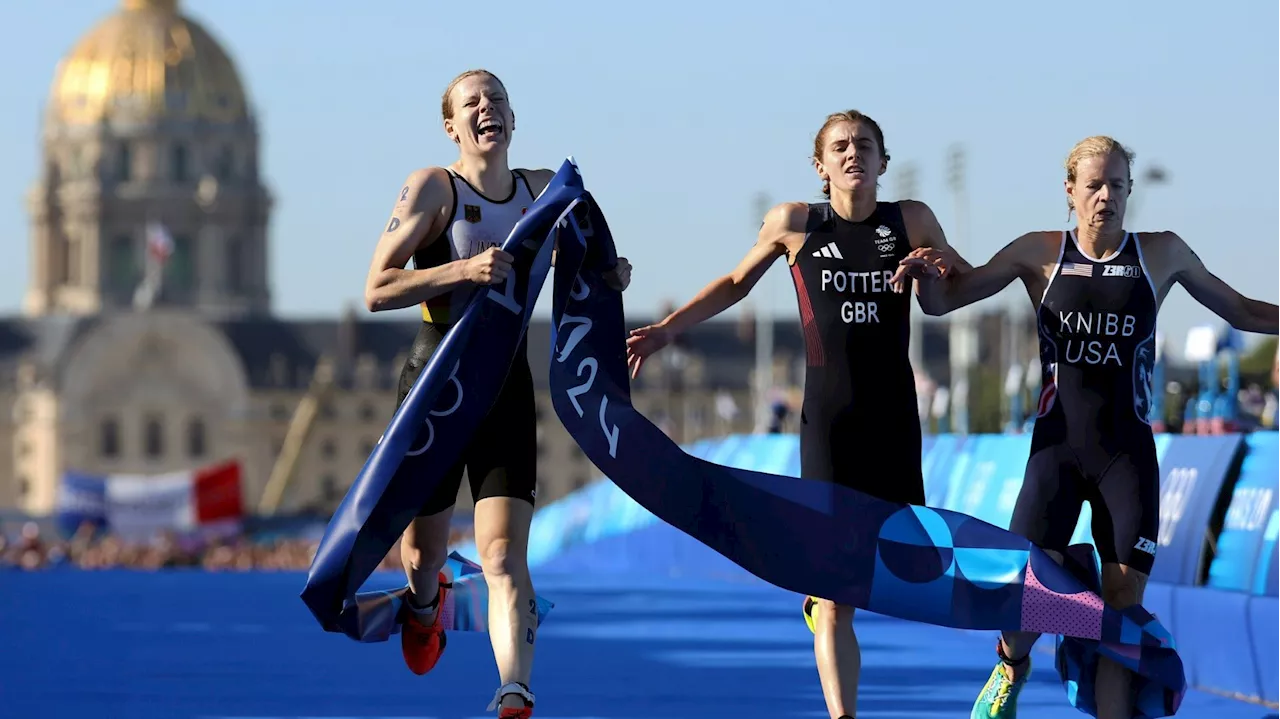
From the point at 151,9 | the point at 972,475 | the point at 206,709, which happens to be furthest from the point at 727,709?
the point at 151,9

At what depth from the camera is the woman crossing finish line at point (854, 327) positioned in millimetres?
8672

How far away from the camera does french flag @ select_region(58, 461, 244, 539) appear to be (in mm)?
79875

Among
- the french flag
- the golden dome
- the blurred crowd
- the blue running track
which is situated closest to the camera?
the blue running track

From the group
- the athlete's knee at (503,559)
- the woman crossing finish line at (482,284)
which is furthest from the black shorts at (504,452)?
the athlete's knee at (503,559)

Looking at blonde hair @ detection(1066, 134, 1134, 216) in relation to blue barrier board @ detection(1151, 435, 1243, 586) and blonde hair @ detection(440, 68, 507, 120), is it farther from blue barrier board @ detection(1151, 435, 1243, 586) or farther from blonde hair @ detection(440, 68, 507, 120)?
blue barrier board @ detection(1151, 435, 1243, 586)

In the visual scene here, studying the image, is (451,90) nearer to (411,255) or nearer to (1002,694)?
(411,255)

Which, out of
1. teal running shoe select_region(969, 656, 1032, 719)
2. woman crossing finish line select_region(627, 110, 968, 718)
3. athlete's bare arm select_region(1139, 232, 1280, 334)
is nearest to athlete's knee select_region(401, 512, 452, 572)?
woman crossing finish line select_region(627, 110, 968, 718)

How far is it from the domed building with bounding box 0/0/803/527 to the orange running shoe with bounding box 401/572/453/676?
137 m

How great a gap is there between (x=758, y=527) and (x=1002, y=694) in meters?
0.87

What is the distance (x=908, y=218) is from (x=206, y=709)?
11.0 feet

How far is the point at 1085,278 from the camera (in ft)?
28.7

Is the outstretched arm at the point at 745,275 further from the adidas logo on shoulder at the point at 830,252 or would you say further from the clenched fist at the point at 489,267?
the clenched fist at the point at 489,267

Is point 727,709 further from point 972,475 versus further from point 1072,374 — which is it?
point 972,475

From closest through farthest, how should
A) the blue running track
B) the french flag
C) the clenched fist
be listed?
the clenched fist → the blue running track → the french flag
